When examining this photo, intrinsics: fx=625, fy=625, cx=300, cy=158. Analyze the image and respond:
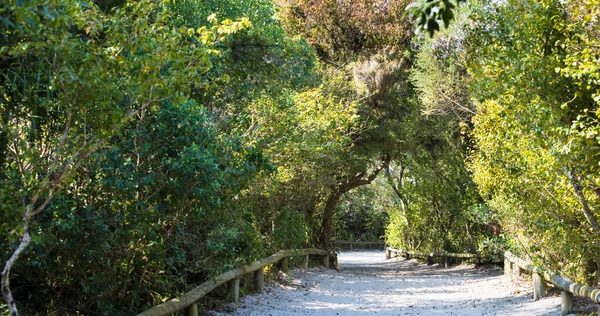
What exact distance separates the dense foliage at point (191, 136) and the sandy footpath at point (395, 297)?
3.08ft

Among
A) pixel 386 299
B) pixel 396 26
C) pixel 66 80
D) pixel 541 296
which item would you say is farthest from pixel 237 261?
pixel 396 26

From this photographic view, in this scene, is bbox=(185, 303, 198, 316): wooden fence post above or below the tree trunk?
below

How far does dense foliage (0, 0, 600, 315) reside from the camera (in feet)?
15.8

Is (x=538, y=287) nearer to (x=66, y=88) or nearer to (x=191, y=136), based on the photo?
(x=191, y=136)

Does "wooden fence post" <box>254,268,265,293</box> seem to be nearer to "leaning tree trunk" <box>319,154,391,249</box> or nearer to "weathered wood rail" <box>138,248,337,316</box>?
"weathered wood rail" <box>138,248,337,316</box>

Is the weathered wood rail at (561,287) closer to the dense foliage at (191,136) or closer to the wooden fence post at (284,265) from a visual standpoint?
the dense foliage at (191,136)

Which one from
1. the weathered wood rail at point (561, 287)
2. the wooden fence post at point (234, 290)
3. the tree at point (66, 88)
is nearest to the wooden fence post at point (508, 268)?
the weathered wood rail at point (561, 287)

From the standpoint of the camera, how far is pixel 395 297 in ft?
43.7

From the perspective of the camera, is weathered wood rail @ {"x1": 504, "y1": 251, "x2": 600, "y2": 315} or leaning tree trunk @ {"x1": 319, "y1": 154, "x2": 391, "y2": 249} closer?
Answer: weathered wood rail @ {"x1": 504, "y1": 251, "x2": 600, "y2": 315}

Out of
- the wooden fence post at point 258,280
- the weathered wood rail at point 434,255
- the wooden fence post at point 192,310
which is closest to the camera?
the wooden fence post at point 192,310

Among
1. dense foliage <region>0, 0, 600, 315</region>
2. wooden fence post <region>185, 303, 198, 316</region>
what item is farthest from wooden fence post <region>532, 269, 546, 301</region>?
wooden fence post <region>185, 303, 198, 316</region>

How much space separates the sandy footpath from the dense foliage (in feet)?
3.08

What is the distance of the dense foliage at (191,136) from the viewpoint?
4816 millimetres

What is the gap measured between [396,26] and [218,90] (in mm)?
10356
